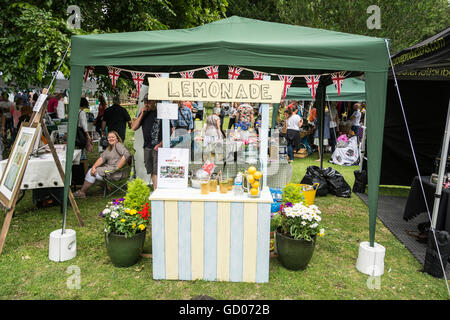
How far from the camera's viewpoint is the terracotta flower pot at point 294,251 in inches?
128

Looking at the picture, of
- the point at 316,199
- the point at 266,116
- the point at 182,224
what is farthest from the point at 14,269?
the point at 316,199

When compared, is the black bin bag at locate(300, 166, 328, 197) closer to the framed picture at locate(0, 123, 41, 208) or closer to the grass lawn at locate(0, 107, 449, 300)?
the grass lawn at locate(0, 107, 449, 300)

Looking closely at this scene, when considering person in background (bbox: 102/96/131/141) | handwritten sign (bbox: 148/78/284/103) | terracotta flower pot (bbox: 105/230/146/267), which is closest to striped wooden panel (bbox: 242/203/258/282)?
handwritten sign (bbox: 148/78/284/103)

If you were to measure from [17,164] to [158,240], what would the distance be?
2020 mm

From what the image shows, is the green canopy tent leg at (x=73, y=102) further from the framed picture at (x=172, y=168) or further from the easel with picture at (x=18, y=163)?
the framed picture at (x=172, y=168)

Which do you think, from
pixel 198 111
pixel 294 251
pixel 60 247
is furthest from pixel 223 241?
pixel 198 111

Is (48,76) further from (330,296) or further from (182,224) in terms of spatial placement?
(330,296)

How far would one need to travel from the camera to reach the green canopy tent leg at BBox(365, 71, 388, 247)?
3154 mm

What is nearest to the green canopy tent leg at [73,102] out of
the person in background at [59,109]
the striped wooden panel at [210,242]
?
the striped wooden panel at [210,242]

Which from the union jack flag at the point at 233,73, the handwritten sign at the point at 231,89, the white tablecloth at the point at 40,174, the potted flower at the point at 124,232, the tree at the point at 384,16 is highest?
the tree at the point at 384,16

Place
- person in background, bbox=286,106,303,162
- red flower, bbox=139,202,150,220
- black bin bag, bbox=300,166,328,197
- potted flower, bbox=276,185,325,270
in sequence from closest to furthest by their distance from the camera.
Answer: potted flower, bbox=276,185,325,270, red flower, bbox=139,202,150,220, black bin bag, bbox=300,166,328,197, person in background, bbox=286,106,303,162

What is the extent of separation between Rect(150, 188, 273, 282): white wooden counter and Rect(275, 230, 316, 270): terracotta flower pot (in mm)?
328

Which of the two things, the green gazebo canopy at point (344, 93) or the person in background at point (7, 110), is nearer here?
the green gazebo canopy at point (344, 93)
